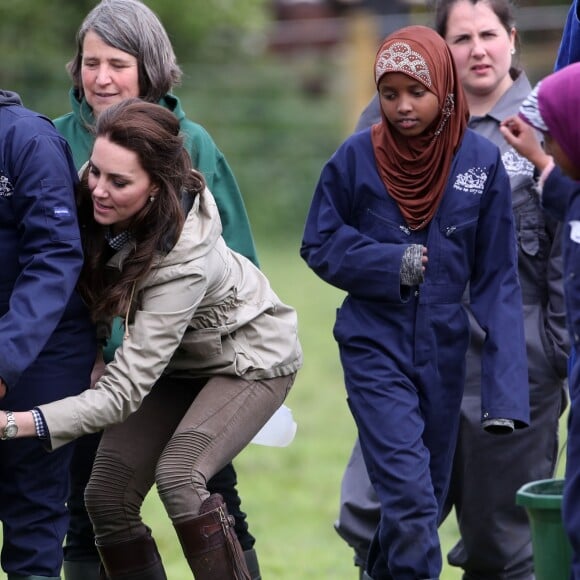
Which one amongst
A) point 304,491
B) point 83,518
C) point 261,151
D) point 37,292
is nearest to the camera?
point 37,292

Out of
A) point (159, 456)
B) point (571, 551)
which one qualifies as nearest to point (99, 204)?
point (159, 456)

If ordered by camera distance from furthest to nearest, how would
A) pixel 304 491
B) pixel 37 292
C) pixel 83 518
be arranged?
pixel 304 491, pixel 83 518, pixel 37 292

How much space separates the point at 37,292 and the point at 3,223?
283mm

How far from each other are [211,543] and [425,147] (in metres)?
1.39

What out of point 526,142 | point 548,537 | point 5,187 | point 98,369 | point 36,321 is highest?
point 526,142

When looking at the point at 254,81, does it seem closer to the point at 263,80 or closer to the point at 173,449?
the point at 263,80

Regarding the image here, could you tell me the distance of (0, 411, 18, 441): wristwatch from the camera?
3.83m

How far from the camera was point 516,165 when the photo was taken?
A: 492cm

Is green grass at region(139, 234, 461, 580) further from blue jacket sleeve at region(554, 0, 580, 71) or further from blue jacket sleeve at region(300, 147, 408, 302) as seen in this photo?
blue jacket sleeve at region(554, 0, 580, 71)

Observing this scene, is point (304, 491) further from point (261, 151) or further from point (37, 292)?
point (261, 151)

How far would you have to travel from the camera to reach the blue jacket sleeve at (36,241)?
152 inches

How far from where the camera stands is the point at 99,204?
408 centimetres

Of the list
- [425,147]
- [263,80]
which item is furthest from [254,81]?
[425,147]

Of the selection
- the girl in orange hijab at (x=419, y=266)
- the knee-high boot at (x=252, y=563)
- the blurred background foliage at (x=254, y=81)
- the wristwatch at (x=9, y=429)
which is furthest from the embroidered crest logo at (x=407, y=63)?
the blurred background foliage at (x=254, y=81)
